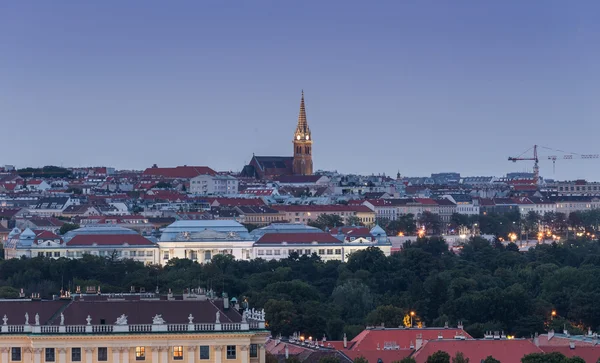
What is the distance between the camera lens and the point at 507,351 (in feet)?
187

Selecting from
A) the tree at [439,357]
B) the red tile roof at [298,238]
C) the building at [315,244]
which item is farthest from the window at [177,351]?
the red tile roof at [298,238]

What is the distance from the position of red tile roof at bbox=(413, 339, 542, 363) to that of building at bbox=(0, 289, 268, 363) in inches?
380

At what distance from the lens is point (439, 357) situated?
5369 centimetres

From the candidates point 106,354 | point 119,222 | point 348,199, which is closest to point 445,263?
→ point 119,222

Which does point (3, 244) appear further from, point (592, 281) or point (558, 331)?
point (558, 331)

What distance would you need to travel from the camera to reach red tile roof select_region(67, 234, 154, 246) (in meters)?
126

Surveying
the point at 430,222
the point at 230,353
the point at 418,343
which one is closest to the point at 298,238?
the point at 430,222

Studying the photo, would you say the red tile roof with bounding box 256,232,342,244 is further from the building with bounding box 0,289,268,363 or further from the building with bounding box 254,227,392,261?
the building with bounding box 0,289,268,363

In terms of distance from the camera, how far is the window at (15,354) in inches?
1835

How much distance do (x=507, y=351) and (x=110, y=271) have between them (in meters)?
44.7

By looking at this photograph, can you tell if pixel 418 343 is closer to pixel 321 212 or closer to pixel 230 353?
pixel 230 353

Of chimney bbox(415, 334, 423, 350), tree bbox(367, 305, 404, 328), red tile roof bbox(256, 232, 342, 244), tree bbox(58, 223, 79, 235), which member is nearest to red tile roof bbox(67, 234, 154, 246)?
red tile roof bbox(256, 232, 342, 244)

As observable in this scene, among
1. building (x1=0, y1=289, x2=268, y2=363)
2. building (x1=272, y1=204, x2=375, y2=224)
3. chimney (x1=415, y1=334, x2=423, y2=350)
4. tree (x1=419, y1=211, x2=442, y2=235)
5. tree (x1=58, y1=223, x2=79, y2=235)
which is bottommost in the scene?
chimney (x1=415, y1=334, x2=423, y2=350)

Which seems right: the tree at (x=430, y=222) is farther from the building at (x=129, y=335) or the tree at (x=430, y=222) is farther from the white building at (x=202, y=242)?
the building at (x=129, y=335)
